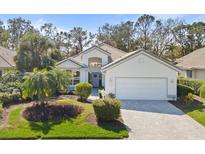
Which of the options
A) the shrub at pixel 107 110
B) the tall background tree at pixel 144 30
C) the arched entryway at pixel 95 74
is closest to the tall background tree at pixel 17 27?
the tall background tree at pixel 144 30

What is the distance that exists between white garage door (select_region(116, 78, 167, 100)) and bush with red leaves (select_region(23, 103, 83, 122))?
7.91 meters

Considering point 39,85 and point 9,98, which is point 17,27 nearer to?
point 9,98

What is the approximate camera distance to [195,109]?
1956cm

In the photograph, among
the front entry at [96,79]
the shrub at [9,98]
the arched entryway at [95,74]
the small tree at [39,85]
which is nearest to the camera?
the small tree at [39,85]

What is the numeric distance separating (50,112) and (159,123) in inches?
254

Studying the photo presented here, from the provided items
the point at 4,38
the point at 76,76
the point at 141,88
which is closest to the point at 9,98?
the point at 141,88

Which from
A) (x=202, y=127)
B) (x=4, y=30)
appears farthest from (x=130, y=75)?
(x=4, y=30)

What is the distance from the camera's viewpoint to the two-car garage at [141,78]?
24.6 meters

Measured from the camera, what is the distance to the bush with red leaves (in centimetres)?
1577

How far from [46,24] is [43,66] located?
32574mm

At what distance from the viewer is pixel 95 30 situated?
5922 centimetres

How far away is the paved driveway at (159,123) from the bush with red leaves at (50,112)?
129 inches

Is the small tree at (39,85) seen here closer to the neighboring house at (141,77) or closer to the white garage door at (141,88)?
the neighboring house at (141,77)
